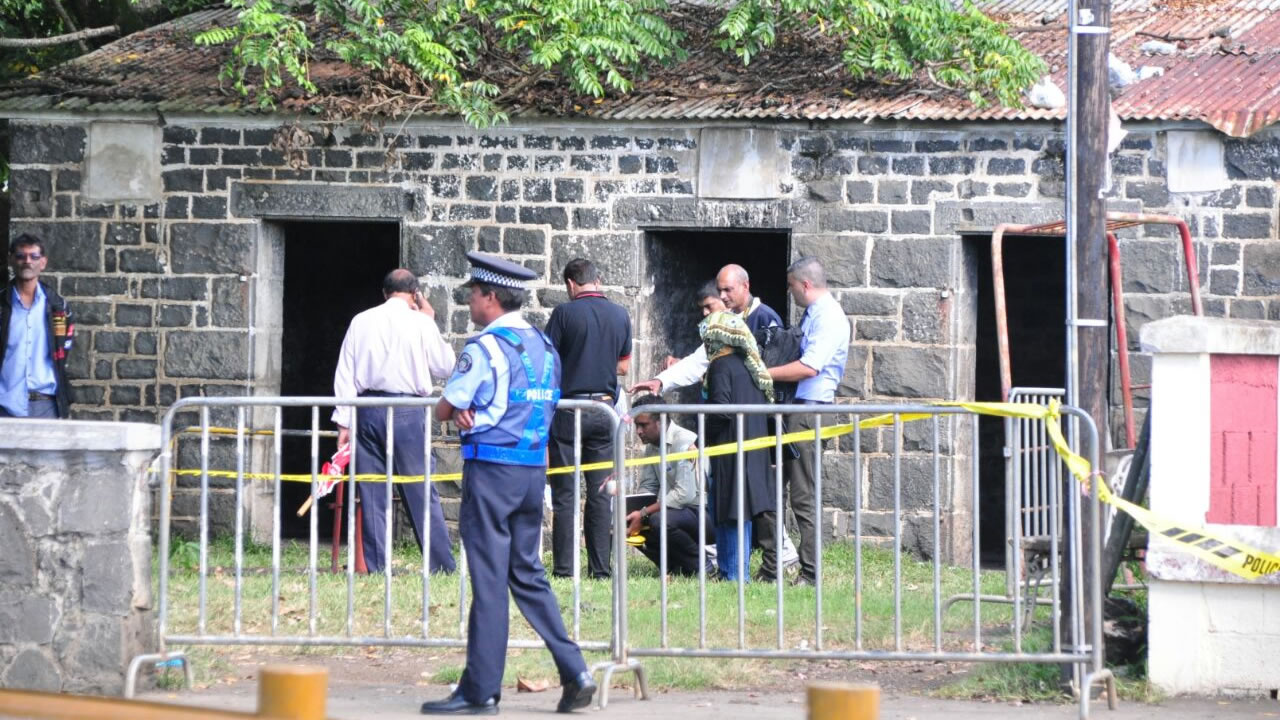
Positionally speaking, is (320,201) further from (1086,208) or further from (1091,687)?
(1091,687)

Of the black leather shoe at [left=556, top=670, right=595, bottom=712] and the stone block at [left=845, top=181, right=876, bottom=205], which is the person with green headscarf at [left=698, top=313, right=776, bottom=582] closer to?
the stone block at [left=845, top=181, right=876, bottom=205]

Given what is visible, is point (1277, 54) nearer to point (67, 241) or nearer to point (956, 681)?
point (956, 681)

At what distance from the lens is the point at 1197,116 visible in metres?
10.3

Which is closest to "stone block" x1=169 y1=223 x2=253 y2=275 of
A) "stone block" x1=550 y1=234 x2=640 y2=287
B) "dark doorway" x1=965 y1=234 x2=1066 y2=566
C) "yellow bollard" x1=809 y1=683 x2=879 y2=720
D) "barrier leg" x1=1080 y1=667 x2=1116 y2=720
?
"stone block" x1=550 y1=234 x2=640 y2=287

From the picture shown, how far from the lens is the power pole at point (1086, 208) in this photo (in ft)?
22.2

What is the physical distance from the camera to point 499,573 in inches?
255

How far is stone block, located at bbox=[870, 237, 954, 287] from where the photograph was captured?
11008mm

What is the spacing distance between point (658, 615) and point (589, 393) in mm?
1745

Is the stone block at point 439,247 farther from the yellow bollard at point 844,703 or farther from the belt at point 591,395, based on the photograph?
the yellow bollard at point 844,703

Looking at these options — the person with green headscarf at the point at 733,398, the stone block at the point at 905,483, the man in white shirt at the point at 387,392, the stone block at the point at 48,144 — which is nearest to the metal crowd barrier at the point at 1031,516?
the person with green headscarf at the point at 733,398

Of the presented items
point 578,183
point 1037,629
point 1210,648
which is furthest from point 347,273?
point 1210,648

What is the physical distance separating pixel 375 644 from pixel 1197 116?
19.5ft

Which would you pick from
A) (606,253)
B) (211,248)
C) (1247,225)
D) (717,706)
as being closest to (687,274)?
(606,253)

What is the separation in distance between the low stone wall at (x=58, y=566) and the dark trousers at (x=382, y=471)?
311 centimetres
